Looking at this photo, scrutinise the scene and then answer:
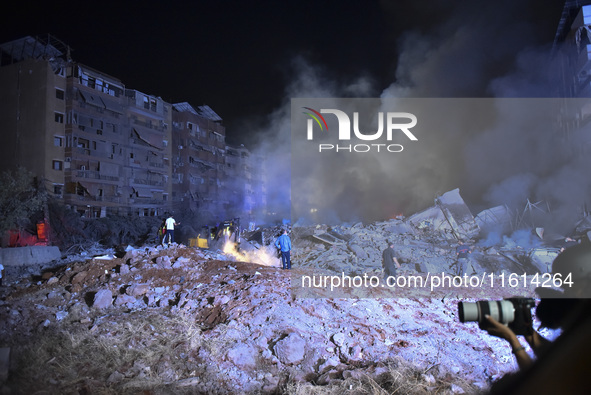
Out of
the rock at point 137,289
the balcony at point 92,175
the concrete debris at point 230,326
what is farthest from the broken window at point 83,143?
the rock at point 137,289

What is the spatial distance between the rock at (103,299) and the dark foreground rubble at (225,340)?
24 mm

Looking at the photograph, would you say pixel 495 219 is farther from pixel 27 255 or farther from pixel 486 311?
pixel 27 255

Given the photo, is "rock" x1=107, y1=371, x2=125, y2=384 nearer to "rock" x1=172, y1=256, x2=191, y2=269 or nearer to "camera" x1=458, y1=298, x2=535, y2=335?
"camera" x1=458, y1=298, x2=535, y2=335

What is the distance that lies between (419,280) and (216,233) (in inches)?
449

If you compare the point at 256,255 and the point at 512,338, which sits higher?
the point at 512,338

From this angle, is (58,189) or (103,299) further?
(58,189)

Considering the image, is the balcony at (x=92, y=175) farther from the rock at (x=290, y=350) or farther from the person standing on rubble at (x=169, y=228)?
the rock at (x=290, y=350)

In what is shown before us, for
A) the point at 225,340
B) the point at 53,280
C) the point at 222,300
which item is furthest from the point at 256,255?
the point at 225,340

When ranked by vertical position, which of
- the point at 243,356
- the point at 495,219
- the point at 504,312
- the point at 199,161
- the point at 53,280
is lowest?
the point at 243,356

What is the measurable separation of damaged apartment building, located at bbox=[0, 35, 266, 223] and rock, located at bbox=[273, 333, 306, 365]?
28447mm

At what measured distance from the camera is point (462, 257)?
1516cm

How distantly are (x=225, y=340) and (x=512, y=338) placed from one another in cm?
439

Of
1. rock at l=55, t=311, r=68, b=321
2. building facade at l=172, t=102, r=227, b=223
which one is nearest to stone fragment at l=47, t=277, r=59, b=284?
rock at l=55, t=311, r=68, b=321

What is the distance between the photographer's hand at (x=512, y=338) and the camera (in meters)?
1.87
